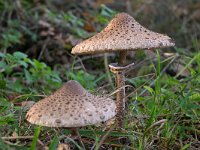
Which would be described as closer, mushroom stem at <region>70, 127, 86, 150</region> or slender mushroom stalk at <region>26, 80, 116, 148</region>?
slender mushroom stalk at <region>26, 80, 116, 148</region>

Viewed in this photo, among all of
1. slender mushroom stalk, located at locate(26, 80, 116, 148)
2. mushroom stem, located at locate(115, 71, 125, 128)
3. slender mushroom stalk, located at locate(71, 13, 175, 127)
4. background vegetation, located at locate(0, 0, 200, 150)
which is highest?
slender mushroom stalk, located at locate(71, 13, 175, 127)

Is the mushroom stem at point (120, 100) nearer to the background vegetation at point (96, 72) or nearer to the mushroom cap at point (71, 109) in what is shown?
the background vegetation at point (96, 72)

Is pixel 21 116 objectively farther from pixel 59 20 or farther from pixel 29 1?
pixel 29 1

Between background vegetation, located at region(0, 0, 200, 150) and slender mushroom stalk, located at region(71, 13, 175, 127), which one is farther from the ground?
slender mushroom stalk, located at region(71, 13, 175, 127)

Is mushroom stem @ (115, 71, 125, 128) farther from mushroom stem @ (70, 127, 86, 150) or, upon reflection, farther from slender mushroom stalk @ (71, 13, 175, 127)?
mushroom stem @ (70, 127, 86, 150)

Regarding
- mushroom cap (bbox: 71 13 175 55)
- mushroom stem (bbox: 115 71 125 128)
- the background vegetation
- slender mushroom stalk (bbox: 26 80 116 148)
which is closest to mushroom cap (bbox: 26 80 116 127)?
slender mushroom stalk (bbox: 26 80 116 148)

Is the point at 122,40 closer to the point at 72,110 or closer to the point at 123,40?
the point at 123,40

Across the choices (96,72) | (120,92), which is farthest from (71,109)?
(96,72)

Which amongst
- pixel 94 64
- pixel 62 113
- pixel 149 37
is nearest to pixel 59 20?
pixel 94 64
